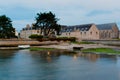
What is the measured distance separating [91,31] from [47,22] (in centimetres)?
3714

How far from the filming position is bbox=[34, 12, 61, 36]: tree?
13000 cm

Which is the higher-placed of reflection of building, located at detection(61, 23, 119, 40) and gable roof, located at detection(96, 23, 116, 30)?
gable roof, located at detection(96, 23, 116, 30)

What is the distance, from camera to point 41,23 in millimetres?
133125

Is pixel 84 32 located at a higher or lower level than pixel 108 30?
lower

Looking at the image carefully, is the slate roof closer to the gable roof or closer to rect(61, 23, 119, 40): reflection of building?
rect(61, 23, 119, 40): reflection of building

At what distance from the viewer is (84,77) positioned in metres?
28.9

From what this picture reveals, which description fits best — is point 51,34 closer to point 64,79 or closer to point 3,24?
point 3,24

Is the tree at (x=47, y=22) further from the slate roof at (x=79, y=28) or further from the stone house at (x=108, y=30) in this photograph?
the stone house at (x=108, y=30)

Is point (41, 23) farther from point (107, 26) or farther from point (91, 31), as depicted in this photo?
point (107, 26)

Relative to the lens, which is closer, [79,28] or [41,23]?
[41,23]

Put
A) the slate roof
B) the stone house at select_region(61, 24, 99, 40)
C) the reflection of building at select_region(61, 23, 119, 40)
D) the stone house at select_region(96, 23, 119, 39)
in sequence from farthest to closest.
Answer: the stone house at select_region(96, 23, 119, 39)
the slate roof
the reflection of building at select_region(61, 23, 119, 40)
the stone house at select_region(61, 24, 99, 40)

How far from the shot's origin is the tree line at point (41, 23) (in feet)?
403

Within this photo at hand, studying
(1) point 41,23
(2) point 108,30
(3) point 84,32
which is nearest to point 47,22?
(1) point 41,23

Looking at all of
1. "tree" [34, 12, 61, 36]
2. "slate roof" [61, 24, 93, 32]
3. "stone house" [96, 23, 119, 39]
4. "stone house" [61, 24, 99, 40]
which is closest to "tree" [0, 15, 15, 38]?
"tree" [34, 12, 61, 36]
